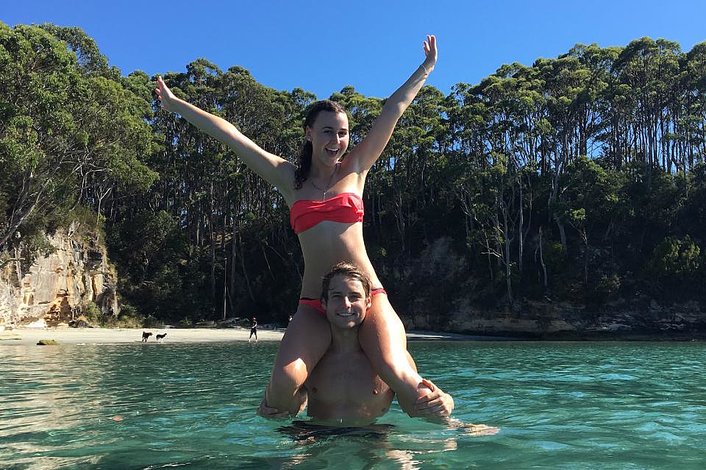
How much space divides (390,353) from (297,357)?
0.53 m

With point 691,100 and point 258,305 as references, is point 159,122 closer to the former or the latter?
point 258,305

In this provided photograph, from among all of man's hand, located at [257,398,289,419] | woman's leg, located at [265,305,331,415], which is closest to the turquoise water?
man's hand, located at [257,398,289,419]

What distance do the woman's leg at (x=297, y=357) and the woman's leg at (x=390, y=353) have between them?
256 mm

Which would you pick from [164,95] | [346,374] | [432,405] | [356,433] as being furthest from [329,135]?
[356,433]

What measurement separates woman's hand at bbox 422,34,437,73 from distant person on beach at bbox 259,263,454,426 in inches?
58.7

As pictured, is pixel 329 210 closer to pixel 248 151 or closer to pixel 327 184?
pixel 327 184

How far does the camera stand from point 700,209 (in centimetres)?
3531

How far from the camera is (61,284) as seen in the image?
33750mm

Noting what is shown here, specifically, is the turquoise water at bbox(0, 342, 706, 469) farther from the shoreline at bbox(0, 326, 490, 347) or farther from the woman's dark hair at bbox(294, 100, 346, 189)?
the shoreline at bbox(0, 326, 490, 347)

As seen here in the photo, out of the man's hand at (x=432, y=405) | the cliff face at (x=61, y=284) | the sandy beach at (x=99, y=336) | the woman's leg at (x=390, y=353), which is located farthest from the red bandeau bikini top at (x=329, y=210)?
the cliff face at (x=61, y=284)

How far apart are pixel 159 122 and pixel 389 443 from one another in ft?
156

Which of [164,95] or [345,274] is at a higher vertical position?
[164,95]

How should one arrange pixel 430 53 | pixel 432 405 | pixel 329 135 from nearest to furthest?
1. pixel 432 405
2. pixel 329 135
3. pixel 430 53

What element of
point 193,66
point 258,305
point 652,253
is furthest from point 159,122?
point 652,253
